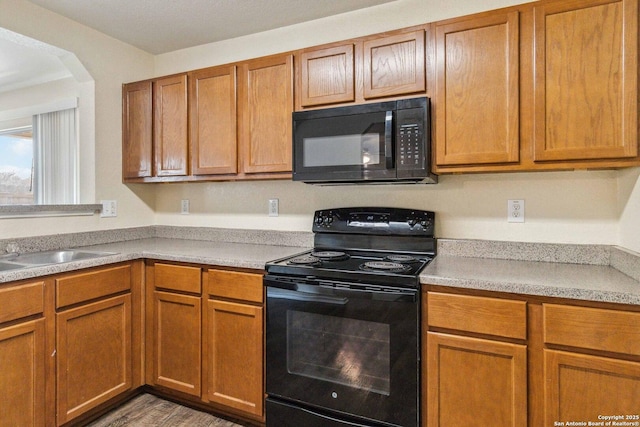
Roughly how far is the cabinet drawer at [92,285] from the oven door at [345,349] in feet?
3.10

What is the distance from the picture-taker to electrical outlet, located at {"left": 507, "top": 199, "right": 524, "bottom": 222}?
1.92 meters

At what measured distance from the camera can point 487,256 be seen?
1.96 m

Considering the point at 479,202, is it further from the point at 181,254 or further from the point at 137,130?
the point at 137,130

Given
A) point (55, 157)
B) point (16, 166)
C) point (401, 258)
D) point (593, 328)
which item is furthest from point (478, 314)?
point (16, 166)

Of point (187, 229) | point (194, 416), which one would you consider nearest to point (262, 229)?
point (187, 229)

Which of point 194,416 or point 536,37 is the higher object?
point 536,37

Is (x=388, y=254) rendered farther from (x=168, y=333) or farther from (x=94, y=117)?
(x=94, y=117)

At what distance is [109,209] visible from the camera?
268 cm

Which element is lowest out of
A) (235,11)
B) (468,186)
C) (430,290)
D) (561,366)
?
(561,366)

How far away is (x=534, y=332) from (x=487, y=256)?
61 cm

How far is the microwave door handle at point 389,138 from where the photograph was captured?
70.2 inches

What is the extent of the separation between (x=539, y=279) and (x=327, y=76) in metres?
1.48

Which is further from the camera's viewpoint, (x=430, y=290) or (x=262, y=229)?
(x=262, y=229)

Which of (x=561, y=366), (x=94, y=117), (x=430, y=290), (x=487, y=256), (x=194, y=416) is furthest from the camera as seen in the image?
(x=94, y=117)
